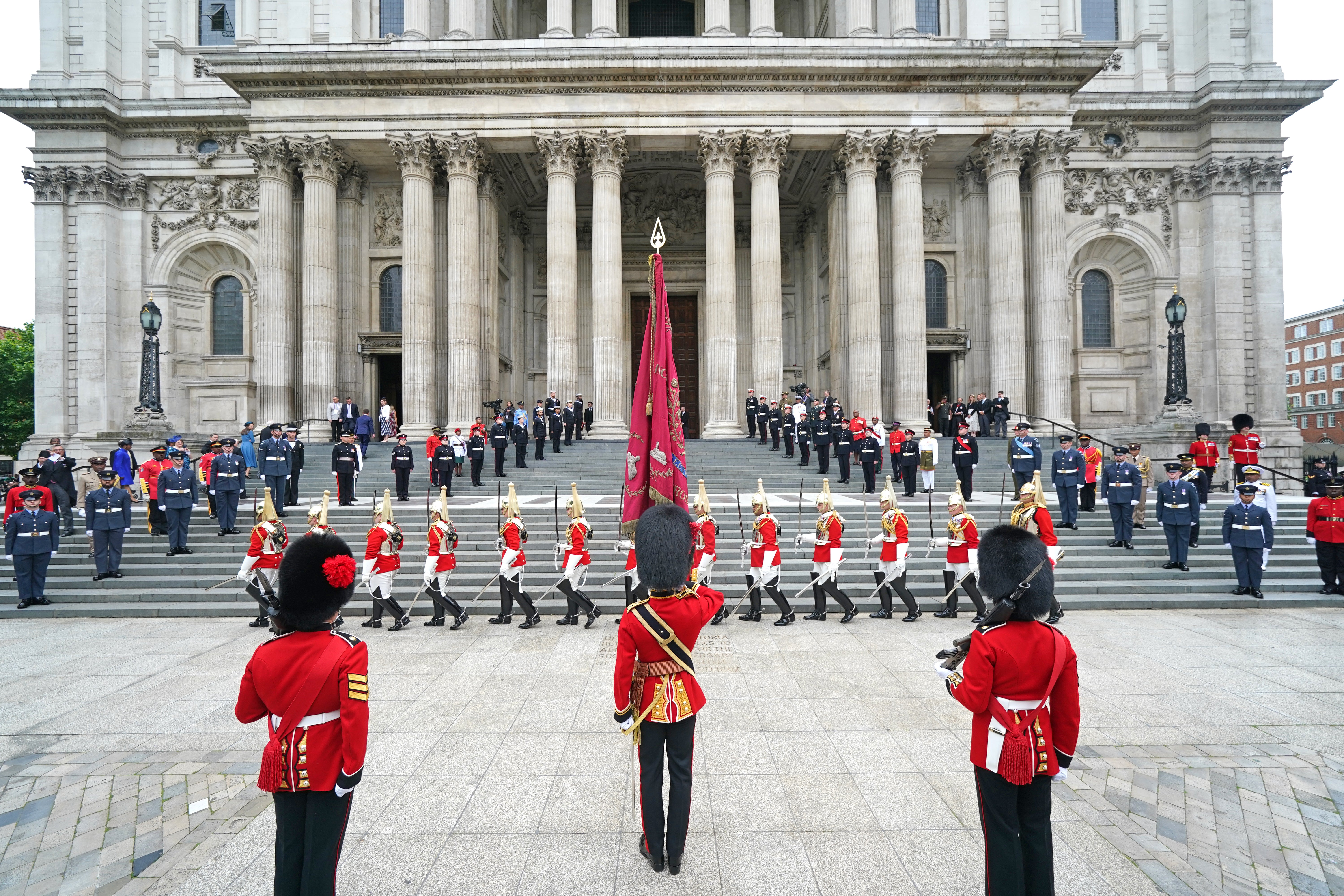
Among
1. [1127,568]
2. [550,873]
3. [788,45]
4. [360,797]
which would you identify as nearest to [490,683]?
[360,797]

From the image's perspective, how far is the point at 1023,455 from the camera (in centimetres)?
1526

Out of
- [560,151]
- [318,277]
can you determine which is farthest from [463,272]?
[560,151]

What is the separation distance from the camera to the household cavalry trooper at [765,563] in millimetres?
9172

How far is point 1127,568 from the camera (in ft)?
37.7

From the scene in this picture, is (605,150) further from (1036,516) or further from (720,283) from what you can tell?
(1036,516)

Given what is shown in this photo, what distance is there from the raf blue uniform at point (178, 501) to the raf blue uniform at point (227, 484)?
0.51 m

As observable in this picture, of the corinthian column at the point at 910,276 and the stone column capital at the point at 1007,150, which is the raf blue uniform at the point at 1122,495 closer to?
the corinthian column at the point at 910,276

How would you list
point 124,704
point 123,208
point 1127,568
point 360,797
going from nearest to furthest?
point 360,797 < point 124,704 < point 1127,568 < point 123,208

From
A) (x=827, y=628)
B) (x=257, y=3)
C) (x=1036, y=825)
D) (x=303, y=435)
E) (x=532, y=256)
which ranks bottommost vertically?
(x=827, y=628)

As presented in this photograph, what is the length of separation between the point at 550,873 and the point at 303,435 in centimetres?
2467

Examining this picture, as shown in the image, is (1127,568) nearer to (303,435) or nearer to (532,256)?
(303,435)

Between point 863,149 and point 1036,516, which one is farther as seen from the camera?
point 863,149

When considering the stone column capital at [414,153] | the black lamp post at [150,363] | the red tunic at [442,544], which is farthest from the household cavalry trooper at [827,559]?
the stone column capital at [414,153]

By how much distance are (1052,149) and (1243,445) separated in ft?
47.5
